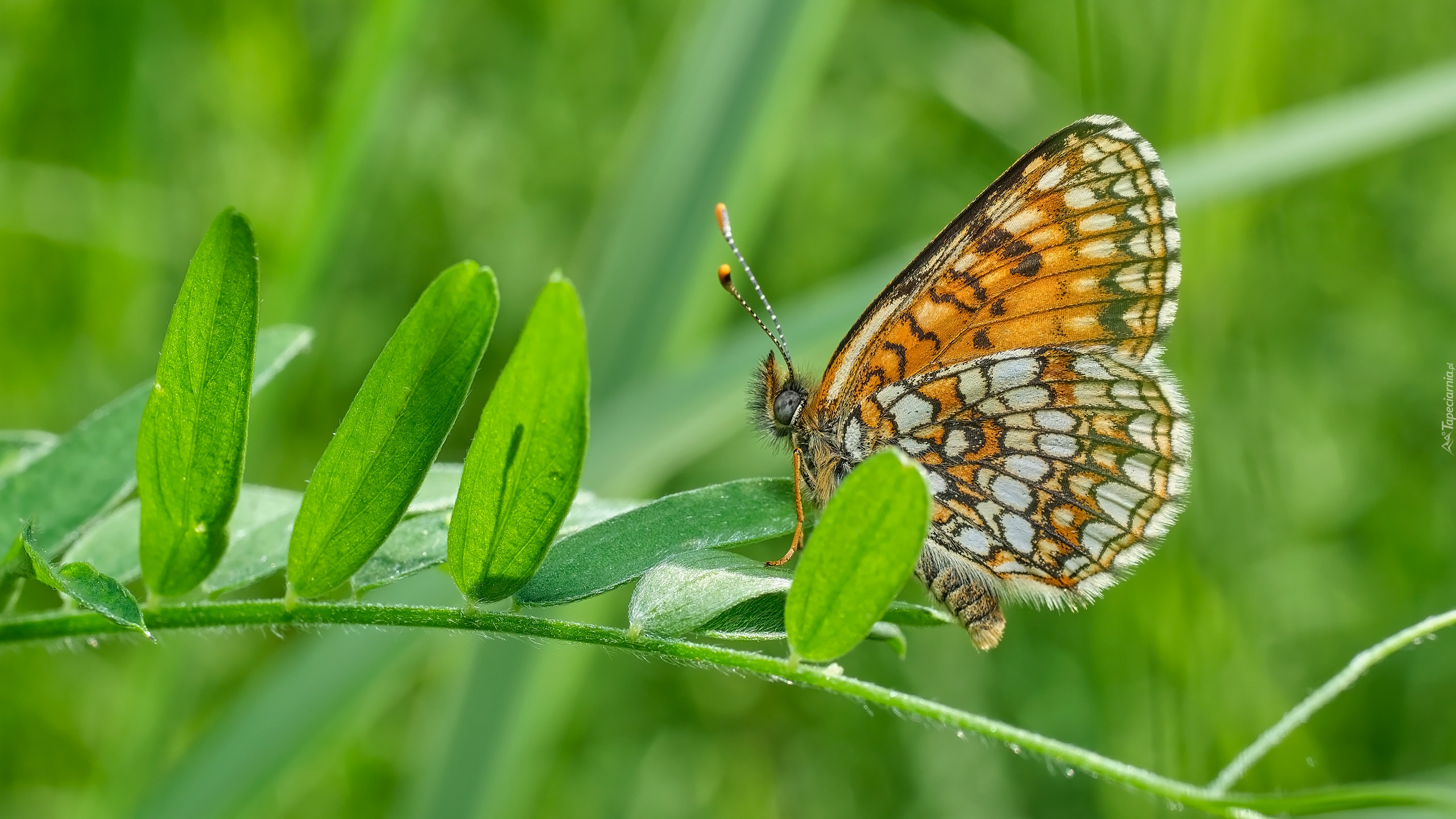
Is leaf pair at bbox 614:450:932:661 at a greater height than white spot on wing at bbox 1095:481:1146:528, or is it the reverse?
white spot on wing at bbox 1095:481:1146:528

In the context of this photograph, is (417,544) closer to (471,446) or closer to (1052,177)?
(471,446)

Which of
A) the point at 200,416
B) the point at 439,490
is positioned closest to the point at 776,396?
the point at 439,490

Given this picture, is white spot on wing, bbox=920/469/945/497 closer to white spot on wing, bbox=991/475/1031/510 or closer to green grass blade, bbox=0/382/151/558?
white spot on wing, bbox=991/475/1031/510

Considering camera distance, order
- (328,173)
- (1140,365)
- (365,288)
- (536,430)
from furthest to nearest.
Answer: (365,288)
(328,173)
(1140,365)
(536,430)

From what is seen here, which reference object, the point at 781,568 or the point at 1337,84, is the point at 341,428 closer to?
the point at 781,568

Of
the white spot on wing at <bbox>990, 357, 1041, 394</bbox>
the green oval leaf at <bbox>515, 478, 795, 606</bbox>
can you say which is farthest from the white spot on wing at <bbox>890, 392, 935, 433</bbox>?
the green oval leaf at <bbox>515, 478, 795, 606</bbox>

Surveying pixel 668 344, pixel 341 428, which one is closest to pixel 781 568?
pixel 341 428
